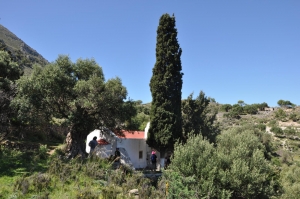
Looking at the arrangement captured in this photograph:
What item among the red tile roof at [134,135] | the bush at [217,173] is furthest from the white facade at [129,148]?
the bush at [217,173]

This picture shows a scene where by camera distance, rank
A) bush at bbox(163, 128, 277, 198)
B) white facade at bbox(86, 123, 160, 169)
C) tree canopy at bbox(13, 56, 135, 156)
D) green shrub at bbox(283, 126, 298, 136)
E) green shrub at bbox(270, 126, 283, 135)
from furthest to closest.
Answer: green shrub at bbox(270, 126, 283, 135), green shrub at bbox(283, 126, 298, 136), white facade at bbox(86, 123, 160, 169), tree canopy at bbox(13, 56, 135, 156), bush at bbox(163, 128, 277, 198)

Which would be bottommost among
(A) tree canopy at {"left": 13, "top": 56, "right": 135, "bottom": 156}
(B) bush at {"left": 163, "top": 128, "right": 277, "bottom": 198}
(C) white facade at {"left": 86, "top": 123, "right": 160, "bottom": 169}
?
(B) bush at {"left": 163, "top": 128, "right": 277, "bottom": 198}

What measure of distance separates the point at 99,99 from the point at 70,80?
2905 millimetres

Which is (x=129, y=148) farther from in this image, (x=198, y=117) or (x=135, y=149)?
(x=198, y=117)

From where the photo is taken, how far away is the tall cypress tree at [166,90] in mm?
21406

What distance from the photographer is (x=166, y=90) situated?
2200 cm

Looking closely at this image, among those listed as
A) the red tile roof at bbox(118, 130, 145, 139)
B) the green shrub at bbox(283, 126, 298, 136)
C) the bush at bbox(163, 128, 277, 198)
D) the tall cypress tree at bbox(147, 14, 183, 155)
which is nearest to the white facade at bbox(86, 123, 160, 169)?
the red tile roof at bbox(118, 130, 145, 139)

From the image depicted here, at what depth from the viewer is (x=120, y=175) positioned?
1328cm

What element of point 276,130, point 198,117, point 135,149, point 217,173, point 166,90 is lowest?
point 217,173

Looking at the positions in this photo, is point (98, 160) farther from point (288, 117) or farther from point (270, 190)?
point (288, 117)

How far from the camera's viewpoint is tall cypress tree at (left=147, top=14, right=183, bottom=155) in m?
21.4

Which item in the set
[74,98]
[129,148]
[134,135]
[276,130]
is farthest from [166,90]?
[276,130]

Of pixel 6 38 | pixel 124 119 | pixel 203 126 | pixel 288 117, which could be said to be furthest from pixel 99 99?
pixel 6 38

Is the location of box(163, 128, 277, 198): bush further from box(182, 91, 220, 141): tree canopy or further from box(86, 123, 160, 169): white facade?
box(182, 91, 220, 141): tree canopy
